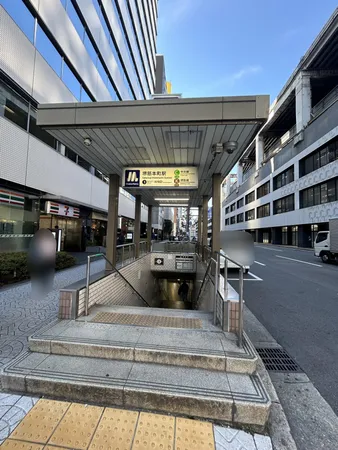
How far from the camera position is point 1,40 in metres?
7.08

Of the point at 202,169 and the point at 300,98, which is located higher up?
the point at 300,98

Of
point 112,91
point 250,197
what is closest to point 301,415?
point 112,91

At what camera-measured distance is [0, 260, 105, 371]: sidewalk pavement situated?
10.5ft

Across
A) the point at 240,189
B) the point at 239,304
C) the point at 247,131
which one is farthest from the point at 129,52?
the point at 240,189

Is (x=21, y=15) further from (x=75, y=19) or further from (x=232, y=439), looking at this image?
(x=232, y=439)

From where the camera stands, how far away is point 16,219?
8.51 metres

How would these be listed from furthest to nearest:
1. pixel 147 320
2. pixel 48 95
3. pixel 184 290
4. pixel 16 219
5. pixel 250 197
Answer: pixel 250 197 → pixel 184 290 → pixel 48 95 → pixel 16 219 → pixel 147 320

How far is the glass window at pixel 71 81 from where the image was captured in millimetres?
11088

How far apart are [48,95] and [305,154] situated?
2935 cm

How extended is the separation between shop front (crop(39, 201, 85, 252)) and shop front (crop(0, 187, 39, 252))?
2561 millimetres

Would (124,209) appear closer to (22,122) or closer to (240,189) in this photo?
(22,122)

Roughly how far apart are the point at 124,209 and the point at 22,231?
38.9ft

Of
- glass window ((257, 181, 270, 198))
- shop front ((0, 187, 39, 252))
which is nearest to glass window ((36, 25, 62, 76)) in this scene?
shop front ((0, 187, 39, 252))

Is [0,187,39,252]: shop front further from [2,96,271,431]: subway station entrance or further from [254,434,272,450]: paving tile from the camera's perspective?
[254,434,272,450]: paving tile
